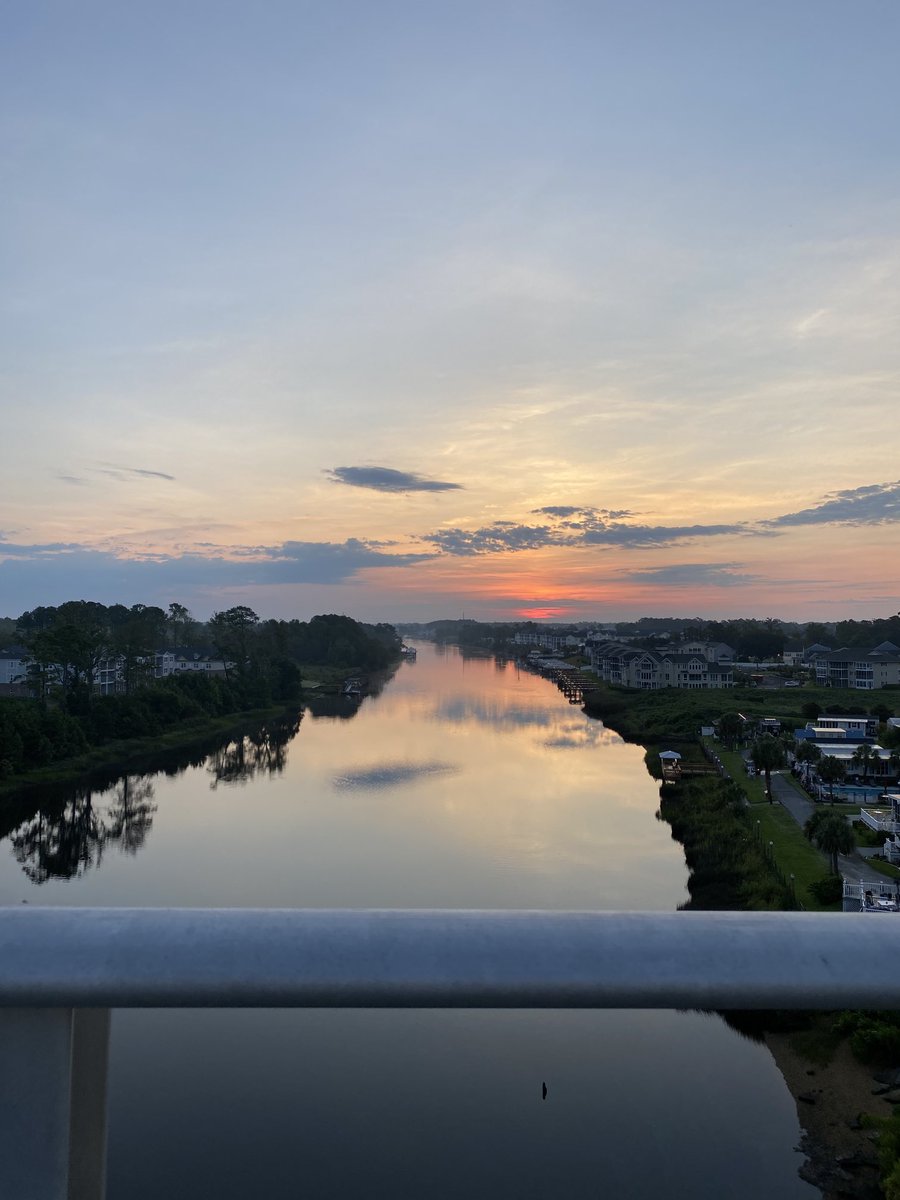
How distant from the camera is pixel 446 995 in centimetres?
104

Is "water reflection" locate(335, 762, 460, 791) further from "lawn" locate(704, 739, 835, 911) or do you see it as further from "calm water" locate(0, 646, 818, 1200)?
"lawn" locate(704, 739, 835, 911)

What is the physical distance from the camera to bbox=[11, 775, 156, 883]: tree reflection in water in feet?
59.6

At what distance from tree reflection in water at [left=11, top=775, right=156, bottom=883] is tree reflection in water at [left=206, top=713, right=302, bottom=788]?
132 inches

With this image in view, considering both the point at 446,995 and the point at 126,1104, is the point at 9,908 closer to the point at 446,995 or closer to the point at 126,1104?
the point at 446,995

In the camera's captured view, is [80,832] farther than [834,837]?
Yes

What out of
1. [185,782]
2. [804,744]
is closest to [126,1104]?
[185,782]

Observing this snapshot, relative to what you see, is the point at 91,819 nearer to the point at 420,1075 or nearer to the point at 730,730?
the point at 420,1075

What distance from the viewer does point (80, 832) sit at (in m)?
20.7

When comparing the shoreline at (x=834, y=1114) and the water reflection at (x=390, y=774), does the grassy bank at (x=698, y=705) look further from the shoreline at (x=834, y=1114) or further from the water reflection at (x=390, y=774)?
the shoreline at (x=834, y=1114)

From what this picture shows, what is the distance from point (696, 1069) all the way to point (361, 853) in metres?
9.19

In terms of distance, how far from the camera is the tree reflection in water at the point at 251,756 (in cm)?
2817

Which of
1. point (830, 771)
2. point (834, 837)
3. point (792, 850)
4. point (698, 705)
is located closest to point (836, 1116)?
point (834, 837)

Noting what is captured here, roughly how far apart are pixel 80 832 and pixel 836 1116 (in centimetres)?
1718

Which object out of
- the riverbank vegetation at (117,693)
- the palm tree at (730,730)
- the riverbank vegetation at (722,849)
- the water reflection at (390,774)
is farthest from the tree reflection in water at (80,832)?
the palm tree at (730,730)
